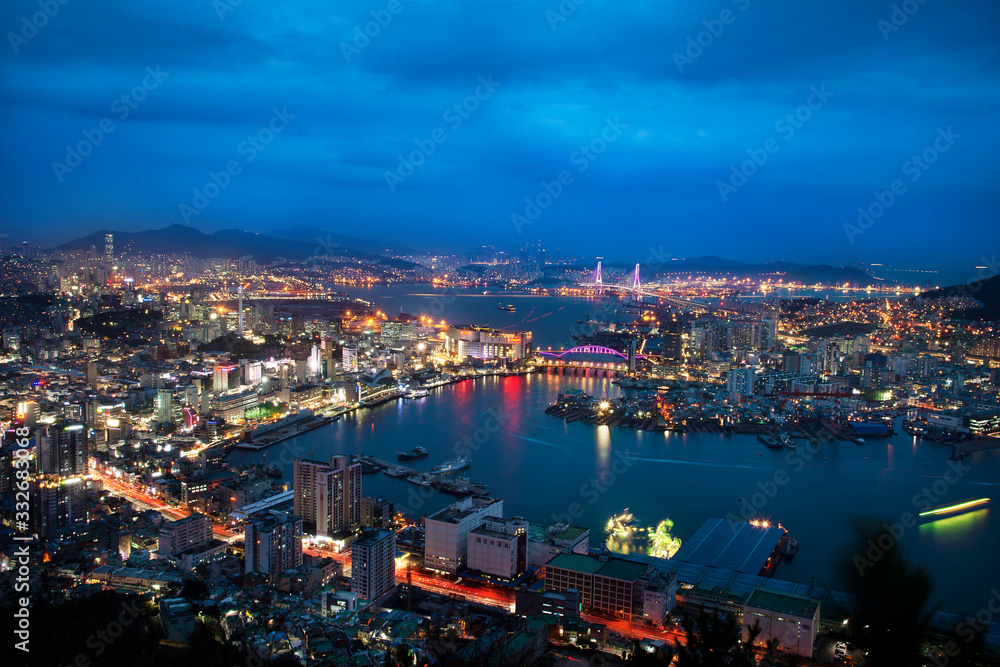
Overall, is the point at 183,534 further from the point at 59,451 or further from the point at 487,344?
the point at 487,344

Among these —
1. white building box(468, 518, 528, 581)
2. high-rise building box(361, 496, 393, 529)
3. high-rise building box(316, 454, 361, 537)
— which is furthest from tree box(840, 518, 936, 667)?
high-rise building box(316, 454, 361, 537)

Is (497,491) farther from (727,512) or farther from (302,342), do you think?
(302,342)

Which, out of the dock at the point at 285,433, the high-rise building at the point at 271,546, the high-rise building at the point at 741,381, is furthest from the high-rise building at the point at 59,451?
the high-rise building at the point at 741,381

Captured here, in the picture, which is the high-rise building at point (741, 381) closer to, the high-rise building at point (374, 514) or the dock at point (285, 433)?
→ the dock at point (285, 433)

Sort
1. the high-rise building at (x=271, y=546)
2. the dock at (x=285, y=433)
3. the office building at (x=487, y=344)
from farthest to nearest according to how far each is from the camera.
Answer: the office building at (x=487, y=344) → the dock at (x=285, y=433) → the high-rise building at (x=271, y=546)

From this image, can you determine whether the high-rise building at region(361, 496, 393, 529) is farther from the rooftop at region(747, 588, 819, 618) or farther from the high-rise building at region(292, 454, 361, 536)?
the rooftop at region(747, 588, 819, 618)

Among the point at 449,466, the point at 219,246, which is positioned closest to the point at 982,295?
the point at 449,466
